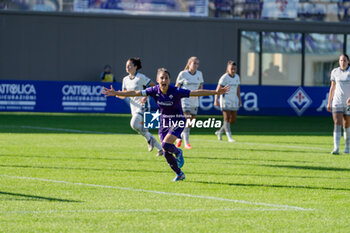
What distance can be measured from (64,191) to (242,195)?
250 cm

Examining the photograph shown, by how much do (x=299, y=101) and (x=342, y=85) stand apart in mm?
13272

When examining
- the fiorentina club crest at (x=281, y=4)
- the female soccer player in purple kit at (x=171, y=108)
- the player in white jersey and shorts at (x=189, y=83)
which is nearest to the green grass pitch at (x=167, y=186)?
the female soccer player in purple kit at (x=171, y=108)

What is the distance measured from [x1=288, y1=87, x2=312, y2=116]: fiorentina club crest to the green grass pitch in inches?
340

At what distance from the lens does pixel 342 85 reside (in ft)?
51.5

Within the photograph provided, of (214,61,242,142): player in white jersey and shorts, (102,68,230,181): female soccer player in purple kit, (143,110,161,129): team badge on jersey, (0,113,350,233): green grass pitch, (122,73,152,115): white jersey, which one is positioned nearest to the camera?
(0,113,350,233): green grass pitch

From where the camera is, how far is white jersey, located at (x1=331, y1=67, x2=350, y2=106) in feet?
51.2

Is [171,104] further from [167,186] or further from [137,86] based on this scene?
[137,86]

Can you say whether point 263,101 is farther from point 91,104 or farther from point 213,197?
point 213,197

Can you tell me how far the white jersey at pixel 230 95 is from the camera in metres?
19.0

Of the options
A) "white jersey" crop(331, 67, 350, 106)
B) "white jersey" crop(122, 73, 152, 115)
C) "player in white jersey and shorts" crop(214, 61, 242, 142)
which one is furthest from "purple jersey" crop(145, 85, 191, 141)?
"player in white jersey and shorts" crop(214, 61, 242, 142)

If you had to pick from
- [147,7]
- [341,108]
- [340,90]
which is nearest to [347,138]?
[341,108]

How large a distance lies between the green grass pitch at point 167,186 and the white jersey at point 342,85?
124cm

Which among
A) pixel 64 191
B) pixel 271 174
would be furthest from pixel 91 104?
pixel 64 191

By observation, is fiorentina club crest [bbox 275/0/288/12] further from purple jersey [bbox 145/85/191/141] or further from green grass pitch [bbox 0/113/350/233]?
purple jersey [bbox 145/85/191/141]
